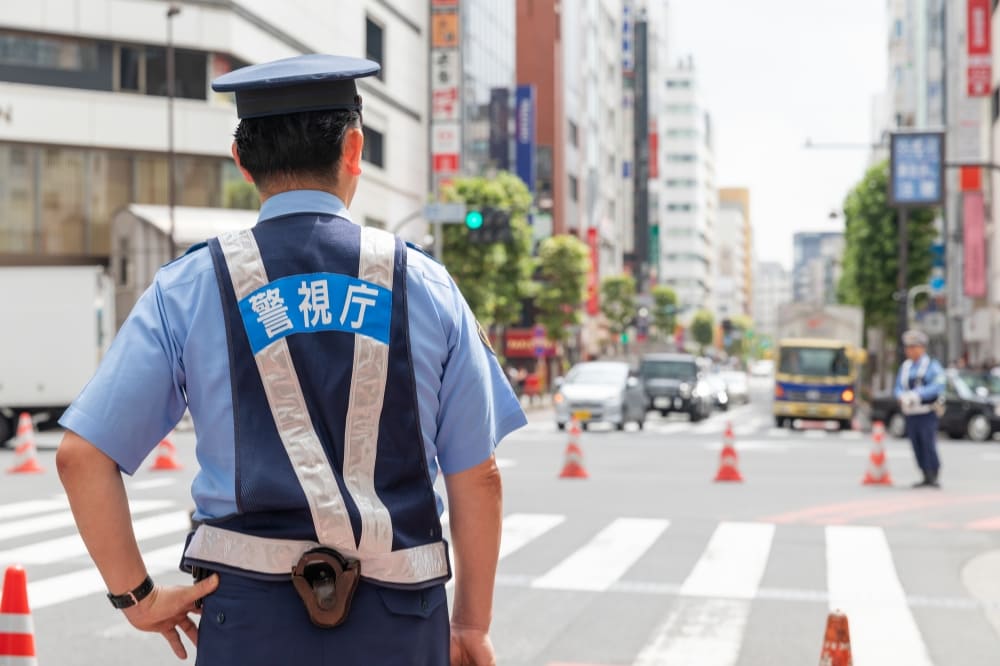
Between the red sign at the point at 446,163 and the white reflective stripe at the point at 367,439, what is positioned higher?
the red sign at the point at 446,163

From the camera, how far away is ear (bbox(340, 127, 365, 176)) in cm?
256

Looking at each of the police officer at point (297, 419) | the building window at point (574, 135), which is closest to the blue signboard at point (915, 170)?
the police officer at point (297, 419)

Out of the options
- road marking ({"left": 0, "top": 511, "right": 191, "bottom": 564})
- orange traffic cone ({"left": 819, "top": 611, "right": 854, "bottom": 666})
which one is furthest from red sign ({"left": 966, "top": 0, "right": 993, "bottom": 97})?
orange traffic cone ({"left": 819, "top": 611, "right": 854, "bottom": 666})

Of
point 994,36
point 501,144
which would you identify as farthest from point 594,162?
point 994,36

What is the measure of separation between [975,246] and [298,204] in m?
51.5

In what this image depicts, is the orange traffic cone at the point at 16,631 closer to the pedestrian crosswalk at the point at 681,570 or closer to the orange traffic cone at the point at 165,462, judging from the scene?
the pedestrian crosswalk at the point at 681,570

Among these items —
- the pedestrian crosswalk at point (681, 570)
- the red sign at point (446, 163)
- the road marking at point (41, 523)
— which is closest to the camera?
the pedestrian crosswalk at point (681, 570)

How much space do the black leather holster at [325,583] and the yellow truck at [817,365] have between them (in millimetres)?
35988

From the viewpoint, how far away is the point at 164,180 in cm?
4006

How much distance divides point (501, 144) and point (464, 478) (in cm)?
6732

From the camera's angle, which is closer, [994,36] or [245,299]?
[245,299]

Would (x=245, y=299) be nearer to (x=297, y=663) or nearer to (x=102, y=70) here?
(x=297, y=663)

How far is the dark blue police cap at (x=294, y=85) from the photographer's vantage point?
2453 mm

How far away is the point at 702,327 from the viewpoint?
554 feet
